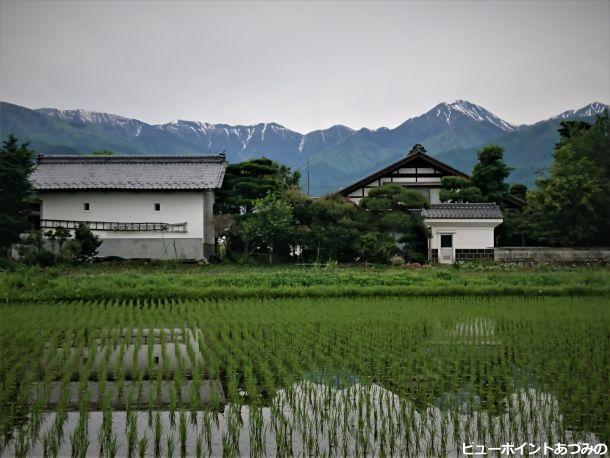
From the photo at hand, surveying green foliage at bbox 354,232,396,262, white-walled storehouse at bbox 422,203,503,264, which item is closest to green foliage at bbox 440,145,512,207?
white-walled storehouse at bbox 422,203,503,264

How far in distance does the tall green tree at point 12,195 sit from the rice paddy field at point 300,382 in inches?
477

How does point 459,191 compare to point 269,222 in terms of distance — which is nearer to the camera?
point 269,222

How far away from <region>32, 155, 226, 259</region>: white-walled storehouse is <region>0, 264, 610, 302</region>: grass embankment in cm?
763

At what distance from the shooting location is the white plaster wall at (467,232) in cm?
2631

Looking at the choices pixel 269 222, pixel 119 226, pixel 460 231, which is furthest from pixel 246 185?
pixel 460 231

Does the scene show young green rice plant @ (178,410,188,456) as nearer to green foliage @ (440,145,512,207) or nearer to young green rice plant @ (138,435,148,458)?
young green rice plant @ (138,435,148,458)

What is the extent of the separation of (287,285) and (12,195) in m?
13.3

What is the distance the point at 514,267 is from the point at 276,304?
1232cm

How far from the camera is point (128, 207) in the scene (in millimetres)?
27547

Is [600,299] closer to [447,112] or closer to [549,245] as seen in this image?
[549,245]

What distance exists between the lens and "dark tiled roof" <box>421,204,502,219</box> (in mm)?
26203

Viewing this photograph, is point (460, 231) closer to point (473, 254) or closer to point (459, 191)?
point (473, 254)

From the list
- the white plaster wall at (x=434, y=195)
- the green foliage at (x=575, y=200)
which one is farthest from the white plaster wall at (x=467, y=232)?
the white plaster wall at (x=434, y=195)

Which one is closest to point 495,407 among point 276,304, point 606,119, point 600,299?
point 276,304
